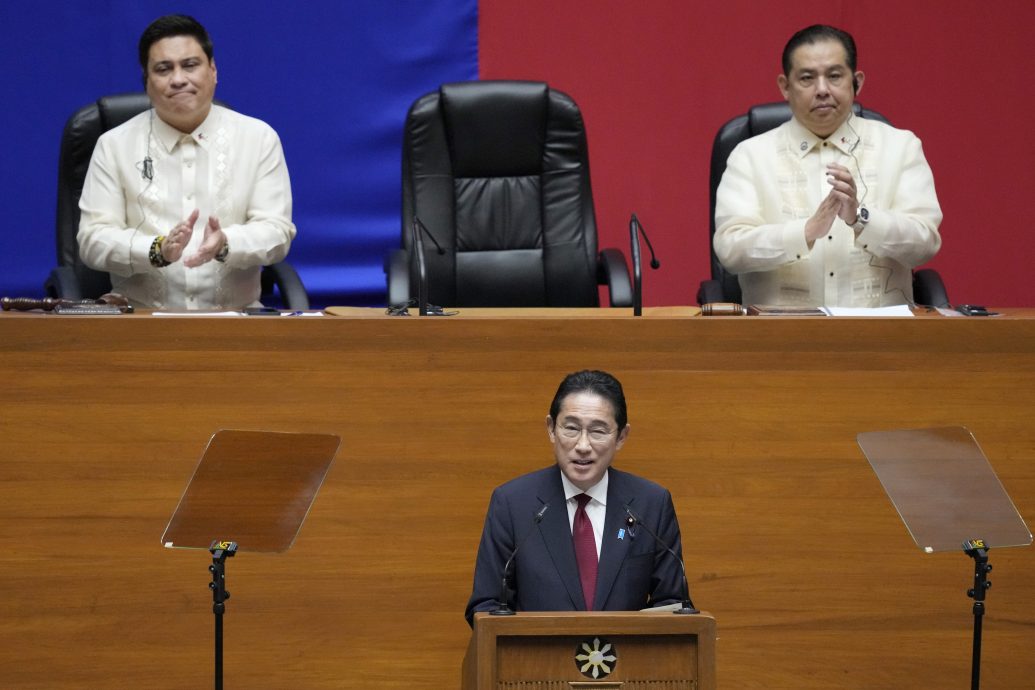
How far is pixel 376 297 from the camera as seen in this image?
5.59 meters

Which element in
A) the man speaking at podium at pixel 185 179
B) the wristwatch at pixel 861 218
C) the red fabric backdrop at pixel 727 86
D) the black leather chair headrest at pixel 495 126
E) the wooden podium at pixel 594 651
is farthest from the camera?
the red fabric backdrop at pixel 727 86

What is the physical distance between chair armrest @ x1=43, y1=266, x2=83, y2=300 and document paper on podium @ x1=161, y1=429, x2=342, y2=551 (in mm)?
1620

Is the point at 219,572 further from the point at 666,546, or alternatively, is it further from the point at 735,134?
the point at 735,134

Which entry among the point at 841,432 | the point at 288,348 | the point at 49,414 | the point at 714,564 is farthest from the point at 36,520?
the point at 841,432

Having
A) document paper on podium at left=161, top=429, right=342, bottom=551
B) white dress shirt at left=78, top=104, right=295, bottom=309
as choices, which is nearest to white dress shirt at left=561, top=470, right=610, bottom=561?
document paper on podium at left=161, top=429, right=342, bottom=551

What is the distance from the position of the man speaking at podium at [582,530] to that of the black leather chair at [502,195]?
5.76 ft

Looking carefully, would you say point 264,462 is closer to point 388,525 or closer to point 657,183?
point 388,525

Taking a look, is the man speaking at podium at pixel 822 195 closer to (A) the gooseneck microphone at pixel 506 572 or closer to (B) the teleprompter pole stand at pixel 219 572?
(A) the gooseneck microphone at pixel 506 572

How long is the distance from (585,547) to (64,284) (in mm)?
2077

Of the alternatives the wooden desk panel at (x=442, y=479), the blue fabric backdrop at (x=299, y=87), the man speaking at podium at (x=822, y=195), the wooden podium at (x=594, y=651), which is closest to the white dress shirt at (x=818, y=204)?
the man speaking at podium at (x=822, y=195)

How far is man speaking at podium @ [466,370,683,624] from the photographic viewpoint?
2.80 meters

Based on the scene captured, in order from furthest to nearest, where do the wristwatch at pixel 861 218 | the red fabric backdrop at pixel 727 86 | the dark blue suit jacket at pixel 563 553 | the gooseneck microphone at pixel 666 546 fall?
the red fabric backdrop at pixel 727 86 → the wristwatch at pixel 861 218 → the dark blue suit jacket at pixel 563 553 → the gooseneck microphone at pixel 666 546

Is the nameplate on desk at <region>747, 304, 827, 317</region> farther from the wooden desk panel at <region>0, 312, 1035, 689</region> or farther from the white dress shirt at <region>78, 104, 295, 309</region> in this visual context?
the white dress shirt at <region>78, 104, 295, 309</region>

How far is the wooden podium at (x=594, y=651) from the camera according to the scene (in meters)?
2.34
